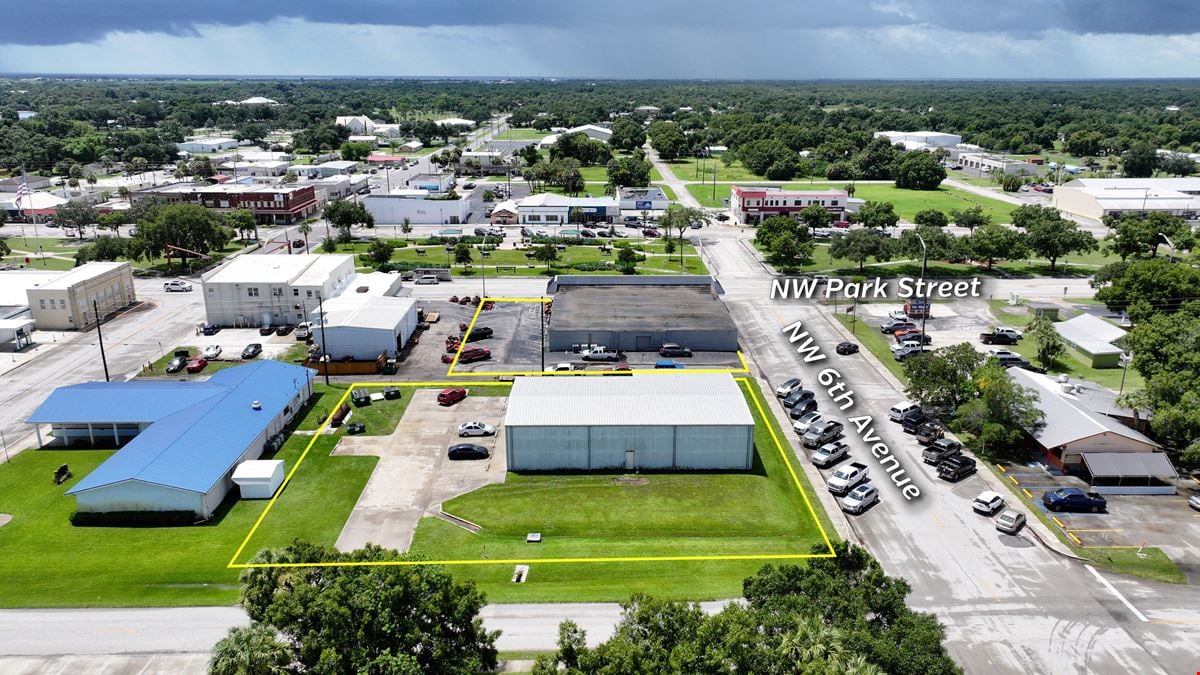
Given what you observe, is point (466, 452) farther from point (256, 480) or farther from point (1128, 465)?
point (1128, 465)

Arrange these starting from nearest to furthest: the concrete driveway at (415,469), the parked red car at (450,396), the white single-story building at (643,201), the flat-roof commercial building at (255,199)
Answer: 1. the concrete driveway at (415,469)
2. the parked red car at (450,396)
3. the flat-roof commercial building at (255,199)
4. the white single-story building at (643,201)

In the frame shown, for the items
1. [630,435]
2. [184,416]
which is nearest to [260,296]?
[184,416]

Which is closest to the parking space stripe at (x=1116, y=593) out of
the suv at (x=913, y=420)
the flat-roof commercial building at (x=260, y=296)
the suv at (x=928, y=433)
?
the suv at (x=928, y=433)

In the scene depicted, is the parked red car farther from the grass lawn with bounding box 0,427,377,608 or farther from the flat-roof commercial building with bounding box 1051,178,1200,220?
the flat-roof commercial building with bounding box 1051,178,1200,220

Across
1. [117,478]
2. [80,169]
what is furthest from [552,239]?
[80,169]

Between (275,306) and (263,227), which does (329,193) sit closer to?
(263,227)

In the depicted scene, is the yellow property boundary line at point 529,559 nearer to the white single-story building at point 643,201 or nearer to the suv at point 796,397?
the suv at point 796,397

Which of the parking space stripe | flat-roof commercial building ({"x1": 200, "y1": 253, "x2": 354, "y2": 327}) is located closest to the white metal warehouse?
the parking space stripe
